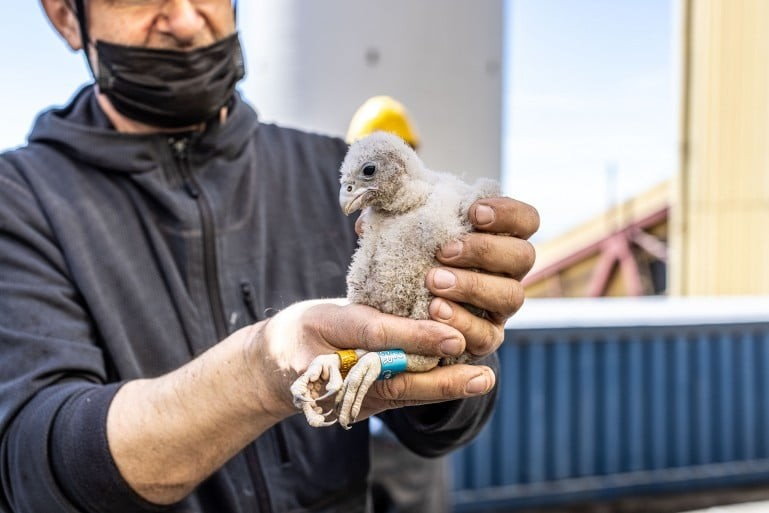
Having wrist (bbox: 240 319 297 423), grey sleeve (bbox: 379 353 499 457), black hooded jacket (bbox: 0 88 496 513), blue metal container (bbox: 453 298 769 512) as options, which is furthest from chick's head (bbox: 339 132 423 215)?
blue metal container (bbox: 453 298 769 512)

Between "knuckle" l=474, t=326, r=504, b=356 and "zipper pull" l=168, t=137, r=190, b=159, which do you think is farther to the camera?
"zipper pull" l=168, t=137, r=190, b=159

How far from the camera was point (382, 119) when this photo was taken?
3121mm

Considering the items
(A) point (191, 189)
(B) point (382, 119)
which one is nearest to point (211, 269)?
(A) point (191, 189)

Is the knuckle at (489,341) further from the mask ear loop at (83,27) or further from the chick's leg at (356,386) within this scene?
the mask ear loop at (83,27)

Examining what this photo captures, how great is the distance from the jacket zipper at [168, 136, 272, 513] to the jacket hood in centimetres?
5

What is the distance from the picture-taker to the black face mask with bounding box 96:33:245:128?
1.83 metres

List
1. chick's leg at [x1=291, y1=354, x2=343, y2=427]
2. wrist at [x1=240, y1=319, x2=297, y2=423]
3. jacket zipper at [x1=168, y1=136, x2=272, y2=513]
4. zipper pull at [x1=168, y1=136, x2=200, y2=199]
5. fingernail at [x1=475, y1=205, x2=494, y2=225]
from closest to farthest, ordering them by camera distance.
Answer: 1. chick's leg at [x1=291, y1=354, x2=343, y2=427]
2. fingernail at [x1=475, y1=205, x2=494, y2=225]
3. wrist at [x1=240, y1=319, x2=297, y2=423]
4. jacket zipper at [x1=168, y1=136, x2=272, y2=513]
5. zipper pull at [x1=168, y1=136, x2=200, y2=199]

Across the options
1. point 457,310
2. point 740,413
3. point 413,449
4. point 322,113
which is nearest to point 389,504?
point 413,449

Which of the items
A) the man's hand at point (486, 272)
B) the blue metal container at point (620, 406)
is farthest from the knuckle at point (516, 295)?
the blue metal container at point (620, 406)

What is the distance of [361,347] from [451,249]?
0.22 m

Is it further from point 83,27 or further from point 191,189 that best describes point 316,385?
point 83,27

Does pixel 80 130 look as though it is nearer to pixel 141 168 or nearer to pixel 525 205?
pixel 141 168

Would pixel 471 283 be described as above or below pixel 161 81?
below

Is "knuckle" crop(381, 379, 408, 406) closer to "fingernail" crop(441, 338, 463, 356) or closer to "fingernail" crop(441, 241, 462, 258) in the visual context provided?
"fingernail" crop(441, 338, 463, 356)
